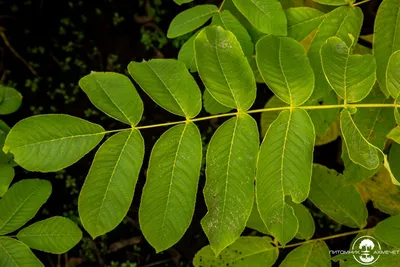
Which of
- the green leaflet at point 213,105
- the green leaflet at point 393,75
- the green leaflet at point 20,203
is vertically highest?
Result: the green leaflet at point 393,75

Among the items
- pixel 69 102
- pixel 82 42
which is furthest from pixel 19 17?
pixel 69 102

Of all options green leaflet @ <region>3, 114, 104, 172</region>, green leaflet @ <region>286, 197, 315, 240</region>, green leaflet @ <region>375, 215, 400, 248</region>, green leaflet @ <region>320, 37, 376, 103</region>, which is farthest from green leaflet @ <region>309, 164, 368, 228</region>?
green leaflet @ <region>3, 114, 104, 172</region>

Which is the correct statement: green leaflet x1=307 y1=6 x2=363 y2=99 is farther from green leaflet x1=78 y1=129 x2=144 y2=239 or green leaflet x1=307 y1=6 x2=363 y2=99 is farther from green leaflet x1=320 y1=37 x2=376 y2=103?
green leaflet x1=78 y1=129 x2=144 y2=239

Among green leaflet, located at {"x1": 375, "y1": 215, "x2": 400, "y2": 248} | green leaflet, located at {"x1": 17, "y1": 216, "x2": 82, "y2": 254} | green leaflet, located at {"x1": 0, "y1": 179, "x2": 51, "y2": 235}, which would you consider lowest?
green leaflet, located at {"x1": 375, "y1": 215, "x2": 400, "y2": 248}

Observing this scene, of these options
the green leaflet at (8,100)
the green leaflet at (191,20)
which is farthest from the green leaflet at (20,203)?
the green leaflet at (191,20)

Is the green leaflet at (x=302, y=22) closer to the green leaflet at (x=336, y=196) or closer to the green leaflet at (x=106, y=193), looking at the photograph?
the green leaflet at (x=336, y=196)

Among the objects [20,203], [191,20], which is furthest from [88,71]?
[191,20]

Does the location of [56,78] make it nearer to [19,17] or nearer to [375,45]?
[19,17]
